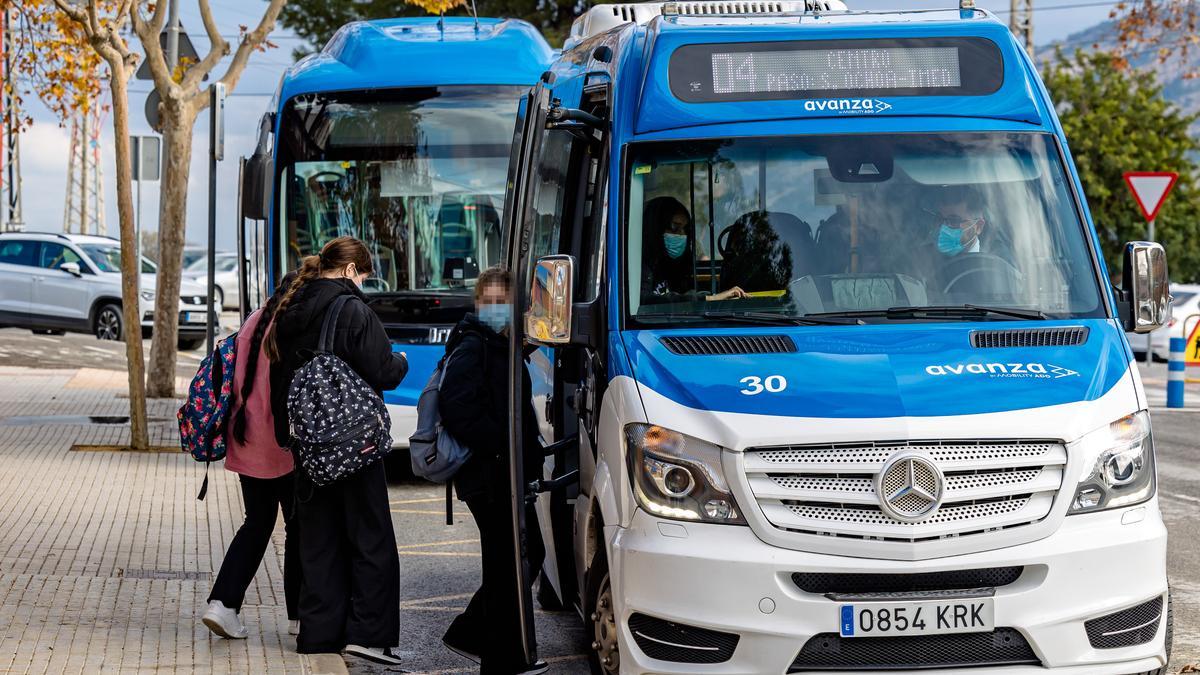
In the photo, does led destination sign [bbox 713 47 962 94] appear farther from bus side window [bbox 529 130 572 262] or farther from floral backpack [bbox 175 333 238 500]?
floral backpack [bbox 175 333 238 500]

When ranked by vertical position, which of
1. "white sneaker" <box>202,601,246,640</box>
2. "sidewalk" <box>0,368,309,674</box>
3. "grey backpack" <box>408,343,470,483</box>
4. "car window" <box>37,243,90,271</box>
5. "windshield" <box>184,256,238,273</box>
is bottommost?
"sidewalk" <box>0,368,309,674</box>

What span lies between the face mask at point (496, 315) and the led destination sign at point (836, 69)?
111 cm

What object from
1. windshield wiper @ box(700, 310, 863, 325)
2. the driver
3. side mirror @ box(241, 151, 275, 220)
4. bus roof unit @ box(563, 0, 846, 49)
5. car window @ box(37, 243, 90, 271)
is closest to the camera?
windshield wiper @ box(700, 310, 863, 325)

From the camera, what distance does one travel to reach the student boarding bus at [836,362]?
5242mm

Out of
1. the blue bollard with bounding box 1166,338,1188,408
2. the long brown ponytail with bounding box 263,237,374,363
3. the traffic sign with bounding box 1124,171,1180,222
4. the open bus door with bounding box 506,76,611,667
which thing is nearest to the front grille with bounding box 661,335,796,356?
the open bus door with bounding box 506,76,611,667

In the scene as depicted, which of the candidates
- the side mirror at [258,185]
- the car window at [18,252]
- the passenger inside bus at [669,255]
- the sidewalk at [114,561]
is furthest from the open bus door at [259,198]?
the car window at [18,252]

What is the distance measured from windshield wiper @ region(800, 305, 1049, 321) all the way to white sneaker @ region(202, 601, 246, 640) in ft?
8.98

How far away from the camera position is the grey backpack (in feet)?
21.4

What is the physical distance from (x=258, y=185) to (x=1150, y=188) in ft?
49.8

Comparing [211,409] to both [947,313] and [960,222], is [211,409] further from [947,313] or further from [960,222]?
[960,222]

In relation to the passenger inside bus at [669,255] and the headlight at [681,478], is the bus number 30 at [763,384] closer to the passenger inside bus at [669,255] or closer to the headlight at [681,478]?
the headlight at [681,478]

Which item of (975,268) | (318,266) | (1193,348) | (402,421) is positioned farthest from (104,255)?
(975,268)

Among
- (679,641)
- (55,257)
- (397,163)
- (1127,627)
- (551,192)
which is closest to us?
(679,641)

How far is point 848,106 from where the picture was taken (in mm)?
6398
